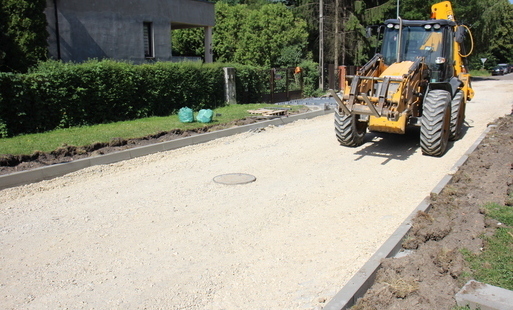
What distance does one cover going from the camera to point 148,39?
21.6 m

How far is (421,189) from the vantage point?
791 cm

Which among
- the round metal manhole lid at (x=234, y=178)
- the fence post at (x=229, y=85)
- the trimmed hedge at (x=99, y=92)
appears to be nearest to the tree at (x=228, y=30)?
the fence post at (x=229, y=85)

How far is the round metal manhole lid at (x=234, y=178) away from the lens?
27.4 ft

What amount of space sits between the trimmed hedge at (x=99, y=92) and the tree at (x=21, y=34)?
4.07 feet

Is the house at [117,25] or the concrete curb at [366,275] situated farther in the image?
the house at [117,25]

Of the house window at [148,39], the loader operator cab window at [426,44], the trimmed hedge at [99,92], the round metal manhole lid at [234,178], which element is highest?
the house window at [148,39]

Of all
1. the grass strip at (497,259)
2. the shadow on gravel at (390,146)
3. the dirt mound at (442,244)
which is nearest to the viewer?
the dirt mound at (442,244)

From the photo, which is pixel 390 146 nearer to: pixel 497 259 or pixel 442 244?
pixel 442 244

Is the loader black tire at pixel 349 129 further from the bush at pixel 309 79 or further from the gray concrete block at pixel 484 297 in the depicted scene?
the bush at pixel 309 79

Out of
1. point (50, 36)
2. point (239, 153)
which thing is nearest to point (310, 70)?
point (50, 36)

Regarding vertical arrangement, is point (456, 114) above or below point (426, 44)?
below

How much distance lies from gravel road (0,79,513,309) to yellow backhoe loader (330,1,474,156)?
0.72 metres

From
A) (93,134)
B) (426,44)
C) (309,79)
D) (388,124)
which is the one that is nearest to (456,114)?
(426,44)

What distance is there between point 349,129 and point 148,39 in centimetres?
1381
